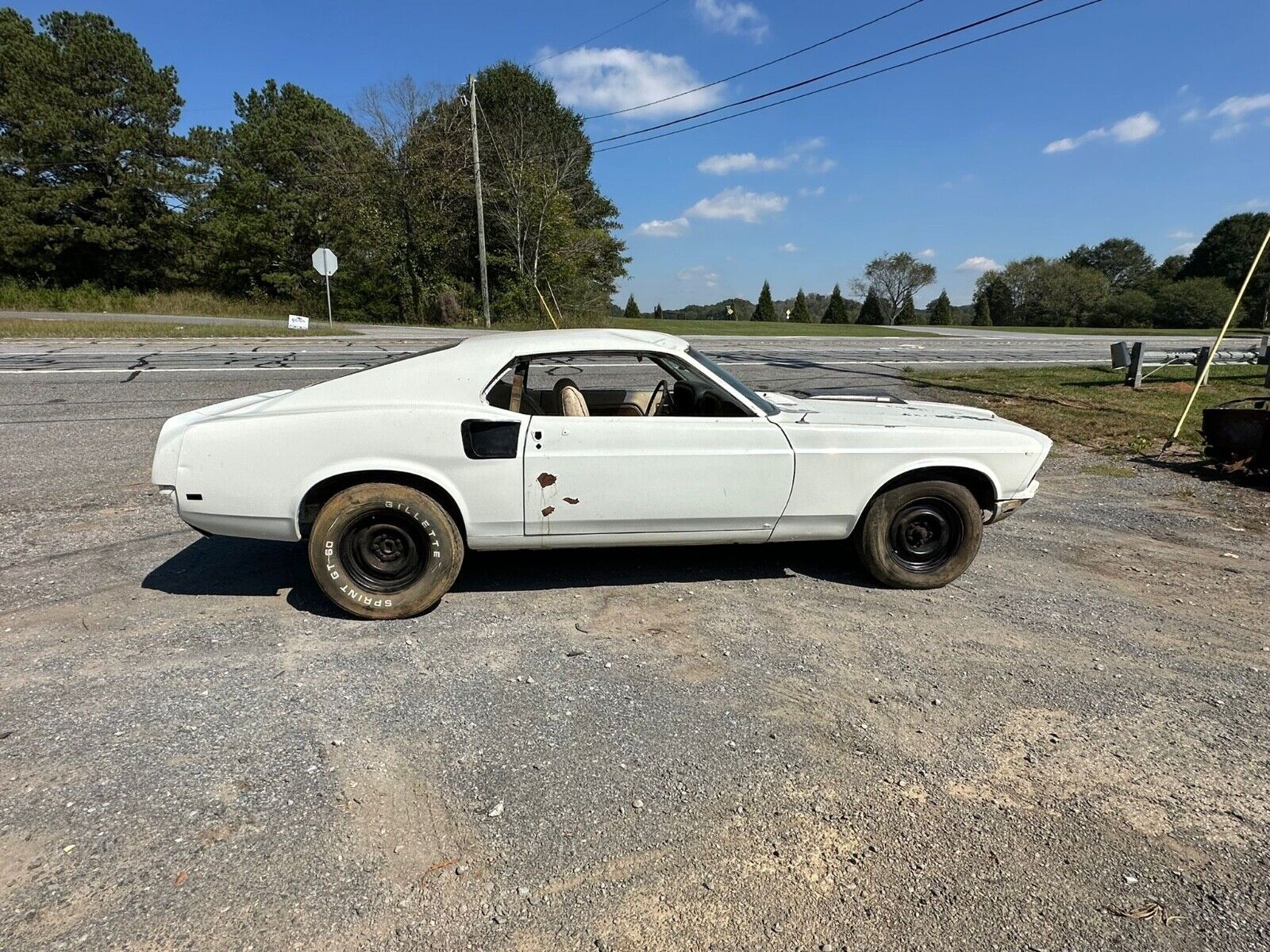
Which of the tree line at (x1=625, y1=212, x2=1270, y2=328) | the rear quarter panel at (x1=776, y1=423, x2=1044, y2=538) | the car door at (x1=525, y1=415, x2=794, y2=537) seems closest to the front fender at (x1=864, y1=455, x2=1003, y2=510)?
the rear quarter panel at (x1=776, y1=423, x2=1044, y2=538)

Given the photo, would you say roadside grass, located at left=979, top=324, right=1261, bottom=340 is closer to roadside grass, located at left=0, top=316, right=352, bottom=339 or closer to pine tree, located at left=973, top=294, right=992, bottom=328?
pine tree, located at left=973, top=294, right=992, bottom=328

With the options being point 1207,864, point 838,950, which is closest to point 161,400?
point 838,950

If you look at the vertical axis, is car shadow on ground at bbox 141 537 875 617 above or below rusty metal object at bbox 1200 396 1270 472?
below

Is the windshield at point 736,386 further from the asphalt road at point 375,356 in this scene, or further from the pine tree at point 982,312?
the pine tree at point 982,312

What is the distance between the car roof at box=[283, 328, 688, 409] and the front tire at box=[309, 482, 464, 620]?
0.47 meters

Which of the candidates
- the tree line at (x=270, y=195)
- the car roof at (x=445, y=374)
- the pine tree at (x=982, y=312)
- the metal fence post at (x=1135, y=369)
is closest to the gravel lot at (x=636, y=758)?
the car roof at (x=445, y=374)

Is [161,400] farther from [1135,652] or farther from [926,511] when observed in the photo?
[1135,652]

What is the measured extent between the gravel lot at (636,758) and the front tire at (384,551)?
0.54ft

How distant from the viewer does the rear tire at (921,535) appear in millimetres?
3684

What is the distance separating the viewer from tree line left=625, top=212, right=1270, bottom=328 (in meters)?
49.8

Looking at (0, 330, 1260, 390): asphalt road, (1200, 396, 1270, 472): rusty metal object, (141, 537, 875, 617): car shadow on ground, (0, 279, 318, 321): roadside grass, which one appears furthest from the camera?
(0, 279, 318, 321): roadside grass

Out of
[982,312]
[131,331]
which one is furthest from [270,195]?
[982,312]

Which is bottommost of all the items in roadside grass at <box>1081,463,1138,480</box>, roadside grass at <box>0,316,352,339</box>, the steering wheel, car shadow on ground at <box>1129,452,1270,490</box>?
roadside grass at <box>1081,463,1138,480</box>

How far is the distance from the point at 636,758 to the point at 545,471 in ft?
4.78
